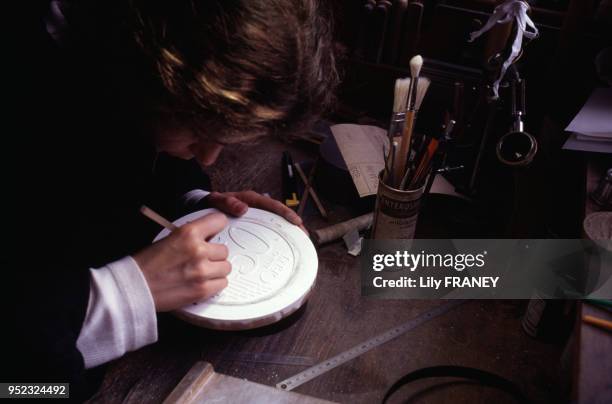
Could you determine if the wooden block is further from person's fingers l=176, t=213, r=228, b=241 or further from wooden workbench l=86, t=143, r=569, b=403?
person's fingers l=176, t=213, r=228, b=241

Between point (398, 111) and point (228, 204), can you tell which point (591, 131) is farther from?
point (228, 204)

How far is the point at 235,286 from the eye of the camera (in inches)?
28.7

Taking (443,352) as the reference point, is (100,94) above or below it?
above

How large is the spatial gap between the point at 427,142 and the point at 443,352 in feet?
1.15

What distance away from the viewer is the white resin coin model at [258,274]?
0.69m

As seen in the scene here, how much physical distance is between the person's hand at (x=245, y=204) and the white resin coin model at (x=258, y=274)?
0.01 metres

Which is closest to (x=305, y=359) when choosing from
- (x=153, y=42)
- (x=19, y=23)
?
(x=153, y=42)

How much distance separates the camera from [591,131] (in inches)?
33.8

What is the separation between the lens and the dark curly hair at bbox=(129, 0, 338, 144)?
21.6 inches

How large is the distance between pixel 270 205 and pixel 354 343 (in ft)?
1.00

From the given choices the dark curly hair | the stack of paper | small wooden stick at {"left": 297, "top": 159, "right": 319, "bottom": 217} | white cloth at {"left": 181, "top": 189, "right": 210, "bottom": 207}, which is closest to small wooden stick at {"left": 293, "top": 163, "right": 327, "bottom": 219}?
small wooden stick at {"left": 297, "top": 159, "right": 319, "bottom": 217}

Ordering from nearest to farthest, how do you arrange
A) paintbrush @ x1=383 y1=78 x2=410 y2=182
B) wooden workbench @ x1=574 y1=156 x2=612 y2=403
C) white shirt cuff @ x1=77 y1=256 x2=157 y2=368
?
wooden workbench @ x1=574 y1=156 x2=612 y2=403 < white shirt cuff @ x1=77 y1=256 x2=157 y2=368 < paintbrush @ x1=383 y1=78 x2=410 y2=182

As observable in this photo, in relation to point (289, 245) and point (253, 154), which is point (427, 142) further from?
point (253, 154)

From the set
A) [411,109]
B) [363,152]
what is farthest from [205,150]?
[363,152]
